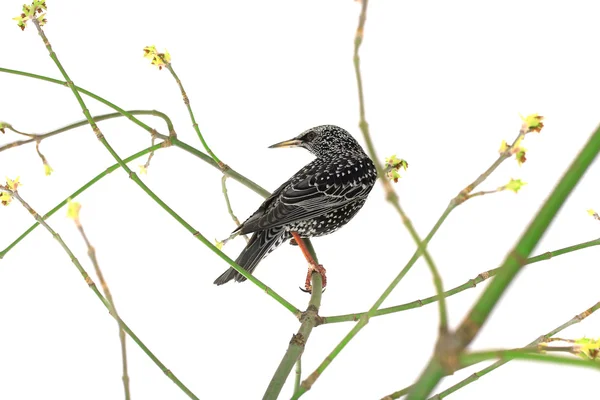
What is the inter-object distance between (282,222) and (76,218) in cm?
107

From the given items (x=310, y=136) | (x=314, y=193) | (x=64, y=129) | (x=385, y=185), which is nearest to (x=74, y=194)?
(x=64, y=129)

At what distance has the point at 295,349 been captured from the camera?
1.17m

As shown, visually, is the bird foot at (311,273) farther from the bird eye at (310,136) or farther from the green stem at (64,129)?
the green stem at (64,129)

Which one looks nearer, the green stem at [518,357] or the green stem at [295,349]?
the green stem at [518,357]

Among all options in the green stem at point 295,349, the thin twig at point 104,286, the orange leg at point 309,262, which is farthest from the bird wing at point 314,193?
the thin twig at point 104,286

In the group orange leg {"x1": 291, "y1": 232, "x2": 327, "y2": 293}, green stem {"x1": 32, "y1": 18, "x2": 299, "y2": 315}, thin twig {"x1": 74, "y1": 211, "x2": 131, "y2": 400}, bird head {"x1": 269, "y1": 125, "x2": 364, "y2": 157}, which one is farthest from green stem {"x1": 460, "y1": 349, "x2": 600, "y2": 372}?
bird head {"x1": 269, "y1": 125, "x2": 364, "y2": 157}

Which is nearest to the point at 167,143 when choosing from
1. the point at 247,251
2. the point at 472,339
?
the point at 247,251

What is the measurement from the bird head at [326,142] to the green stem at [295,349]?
1.86 feet

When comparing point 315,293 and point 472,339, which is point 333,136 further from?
point 472,339

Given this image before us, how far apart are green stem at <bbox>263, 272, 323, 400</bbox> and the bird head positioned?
1.86ft

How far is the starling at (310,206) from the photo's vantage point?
62.5 inches

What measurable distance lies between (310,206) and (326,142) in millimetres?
330

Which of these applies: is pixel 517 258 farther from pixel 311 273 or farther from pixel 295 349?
pixel 311 273

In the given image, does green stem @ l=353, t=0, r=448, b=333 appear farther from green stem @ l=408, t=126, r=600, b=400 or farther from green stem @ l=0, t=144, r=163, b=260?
green stem @ l=0, t=144, r=163, b=260
